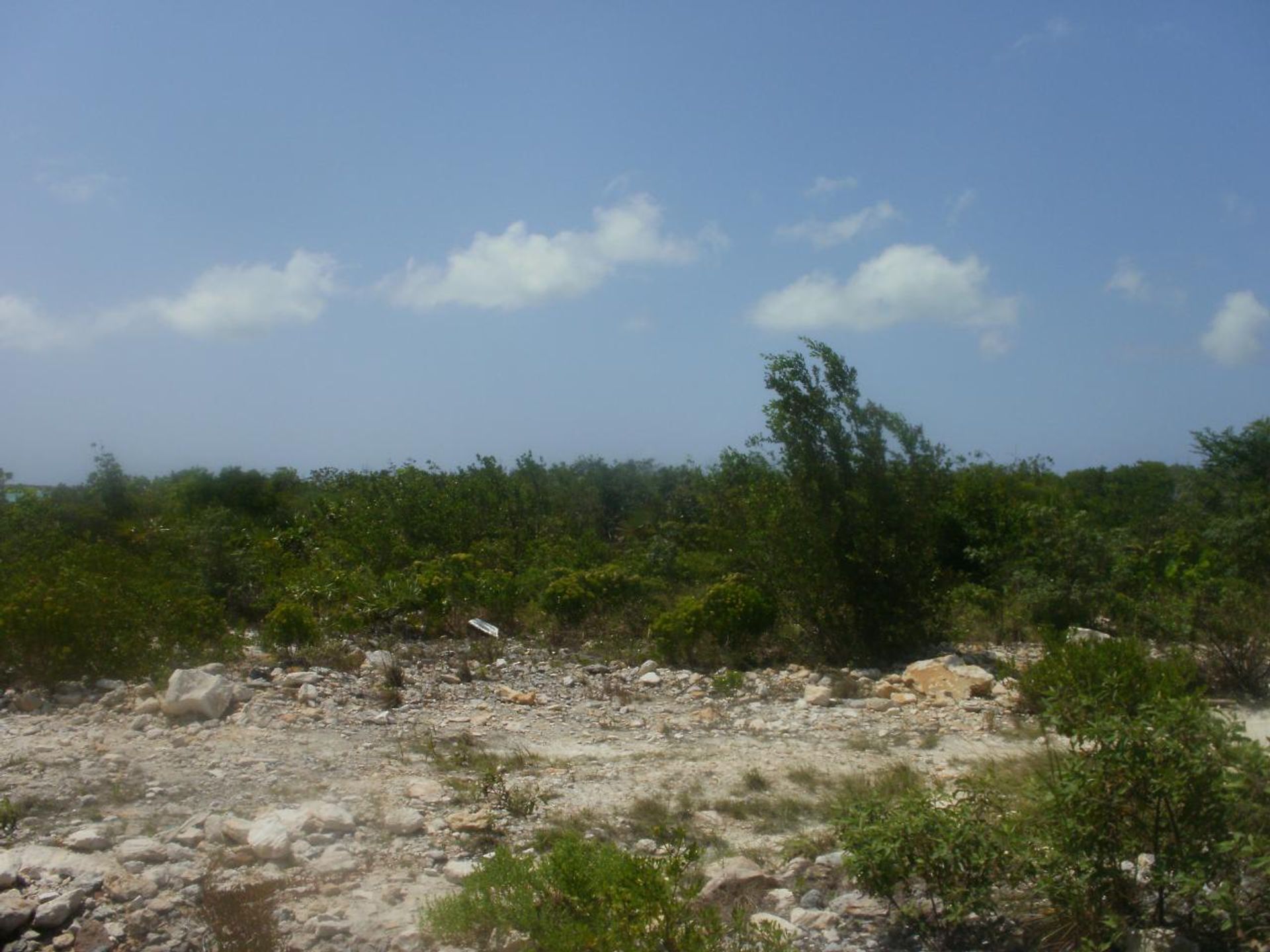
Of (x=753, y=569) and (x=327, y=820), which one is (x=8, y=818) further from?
(x=753, y=569)

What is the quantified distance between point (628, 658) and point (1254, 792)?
321 inches

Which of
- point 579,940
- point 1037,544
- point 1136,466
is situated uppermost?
point 1136,466

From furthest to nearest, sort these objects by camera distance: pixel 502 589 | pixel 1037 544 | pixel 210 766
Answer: pixel 502 589 → pixel 1037 544 → pixel 210 766

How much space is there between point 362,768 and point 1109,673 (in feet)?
17.6

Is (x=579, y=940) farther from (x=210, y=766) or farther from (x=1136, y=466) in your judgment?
(x=1136, y=466)

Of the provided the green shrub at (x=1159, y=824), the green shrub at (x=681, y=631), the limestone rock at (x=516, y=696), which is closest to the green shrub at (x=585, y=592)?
the green shrub at (x=681, y=631)

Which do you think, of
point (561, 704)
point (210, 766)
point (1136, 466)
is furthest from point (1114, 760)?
point (1136, 466)

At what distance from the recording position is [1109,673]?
7.39 m

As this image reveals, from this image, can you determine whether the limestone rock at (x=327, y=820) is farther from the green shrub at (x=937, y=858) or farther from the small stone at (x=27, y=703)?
the small stone at (x=27, y=703)

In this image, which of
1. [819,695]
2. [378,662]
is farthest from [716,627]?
[378,662]

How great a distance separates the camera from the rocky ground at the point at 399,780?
203 inches

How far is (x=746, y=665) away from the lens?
1160 cm

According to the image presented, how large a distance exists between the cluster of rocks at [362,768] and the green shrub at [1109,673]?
1.94ft

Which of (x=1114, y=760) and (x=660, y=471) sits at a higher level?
(x=660, y=471)
